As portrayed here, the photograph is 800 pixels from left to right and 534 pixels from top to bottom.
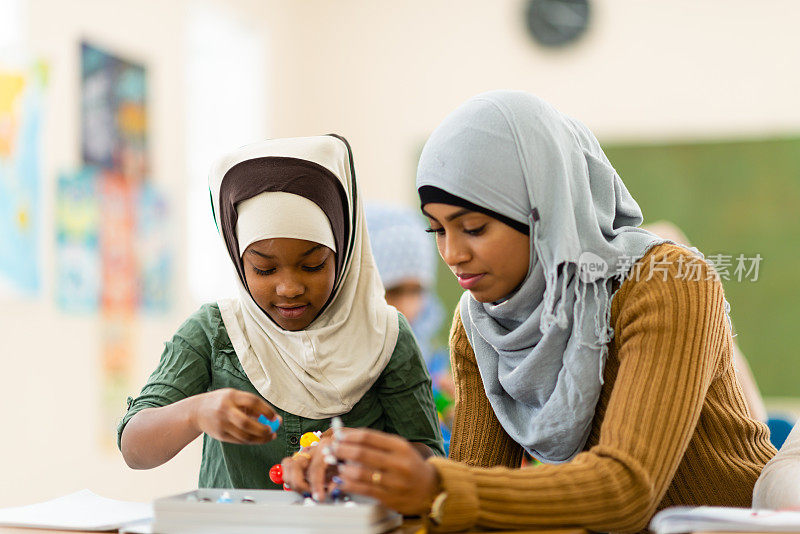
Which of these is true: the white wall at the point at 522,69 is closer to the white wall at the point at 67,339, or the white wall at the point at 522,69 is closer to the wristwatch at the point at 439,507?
the white wall at the point at 67,339

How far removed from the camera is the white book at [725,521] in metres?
1.10

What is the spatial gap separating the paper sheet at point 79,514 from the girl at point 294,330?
0.18m

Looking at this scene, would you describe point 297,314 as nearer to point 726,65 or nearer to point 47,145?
point 47,145

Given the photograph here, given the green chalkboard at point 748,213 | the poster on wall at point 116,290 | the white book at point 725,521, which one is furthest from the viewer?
the green chalkboard at point 748,213

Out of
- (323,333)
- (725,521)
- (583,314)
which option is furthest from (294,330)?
(725,521)

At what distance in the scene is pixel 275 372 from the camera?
164cm

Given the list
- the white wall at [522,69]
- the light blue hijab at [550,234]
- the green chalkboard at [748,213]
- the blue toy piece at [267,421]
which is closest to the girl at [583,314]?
the light blue hijab at [550,234]

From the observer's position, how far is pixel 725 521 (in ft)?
3.73

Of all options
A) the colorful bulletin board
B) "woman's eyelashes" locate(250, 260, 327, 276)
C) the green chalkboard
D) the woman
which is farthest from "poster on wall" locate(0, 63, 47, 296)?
the green chalkboard

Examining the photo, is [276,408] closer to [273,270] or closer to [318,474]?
[273,270]

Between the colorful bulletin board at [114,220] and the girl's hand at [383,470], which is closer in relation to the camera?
the girl's hand at [383,470]

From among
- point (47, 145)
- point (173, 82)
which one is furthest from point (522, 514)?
point (173, 82)

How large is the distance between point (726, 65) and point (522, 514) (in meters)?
4.96

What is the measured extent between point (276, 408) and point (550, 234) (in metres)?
0.56
